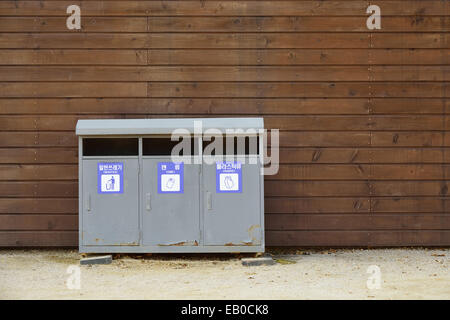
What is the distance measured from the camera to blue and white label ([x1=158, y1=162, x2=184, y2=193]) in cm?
787

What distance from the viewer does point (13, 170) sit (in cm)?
891

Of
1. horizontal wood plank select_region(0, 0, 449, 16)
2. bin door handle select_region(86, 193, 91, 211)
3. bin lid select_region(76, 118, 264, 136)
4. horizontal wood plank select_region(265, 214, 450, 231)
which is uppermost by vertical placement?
horizontal wood plank select_region(0, 0, 449, 16)

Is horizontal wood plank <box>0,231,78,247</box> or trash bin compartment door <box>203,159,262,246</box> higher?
trash bin compartment door <box>203,159,262,246</box>

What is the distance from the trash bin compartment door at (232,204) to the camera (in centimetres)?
781

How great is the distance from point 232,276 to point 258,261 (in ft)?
2.43

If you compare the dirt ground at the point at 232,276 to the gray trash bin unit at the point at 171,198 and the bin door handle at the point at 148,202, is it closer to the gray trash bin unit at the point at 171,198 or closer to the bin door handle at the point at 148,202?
the gray trash bin unit at the point at 171,198

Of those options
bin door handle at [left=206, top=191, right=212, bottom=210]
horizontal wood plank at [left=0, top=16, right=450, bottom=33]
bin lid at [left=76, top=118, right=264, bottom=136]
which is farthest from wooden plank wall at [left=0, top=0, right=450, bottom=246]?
bin door handle at [left=206, top=191, right=212, bottom=210]

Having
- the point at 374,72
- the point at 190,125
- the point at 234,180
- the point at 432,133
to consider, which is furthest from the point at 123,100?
the point at 432,133

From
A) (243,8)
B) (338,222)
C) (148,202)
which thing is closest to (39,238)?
(148,202)

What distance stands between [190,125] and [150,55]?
1.78 m

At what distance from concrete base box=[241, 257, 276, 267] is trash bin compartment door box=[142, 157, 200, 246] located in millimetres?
714

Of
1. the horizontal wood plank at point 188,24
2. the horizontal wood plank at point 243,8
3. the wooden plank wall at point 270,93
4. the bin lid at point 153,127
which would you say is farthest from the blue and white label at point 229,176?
the horizontal wood plank at point 243,8

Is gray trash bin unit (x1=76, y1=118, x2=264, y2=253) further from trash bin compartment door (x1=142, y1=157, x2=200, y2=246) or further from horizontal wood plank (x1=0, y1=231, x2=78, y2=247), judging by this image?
horizontal wood plank (x1=0, y1=231, x2=78, y2=247)

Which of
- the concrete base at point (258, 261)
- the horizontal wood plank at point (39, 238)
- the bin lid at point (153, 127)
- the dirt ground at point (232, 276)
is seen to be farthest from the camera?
the horizontal wood plank at point (39, 238)
